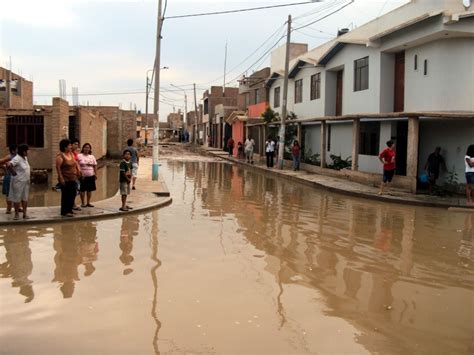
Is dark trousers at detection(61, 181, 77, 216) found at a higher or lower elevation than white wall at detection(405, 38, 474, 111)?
lower

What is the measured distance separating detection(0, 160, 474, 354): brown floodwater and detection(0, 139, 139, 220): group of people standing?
73cm

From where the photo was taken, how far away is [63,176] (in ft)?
34.8

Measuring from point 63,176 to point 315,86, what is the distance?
69.0 feet

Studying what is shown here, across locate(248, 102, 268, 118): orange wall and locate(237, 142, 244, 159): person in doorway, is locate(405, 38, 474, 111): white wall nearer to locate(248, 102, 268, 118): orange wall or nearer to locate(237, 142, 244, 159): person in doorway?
locate(237, 142, 244, 159): person in doorway

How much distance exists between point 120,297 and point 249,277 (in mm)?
1768

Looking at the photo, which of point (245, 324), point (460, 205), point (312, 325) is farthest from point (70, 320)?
point (460, 205)

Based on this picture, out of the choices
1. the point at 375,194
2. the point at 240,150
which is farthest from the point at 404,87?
the point at 240,150

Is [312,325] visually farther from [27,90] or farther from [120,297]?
[27,90]

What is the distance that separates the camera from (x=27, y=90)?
123ft

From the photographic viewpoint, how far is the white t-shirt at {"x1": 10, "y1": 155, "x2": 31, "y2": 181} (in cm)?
1001

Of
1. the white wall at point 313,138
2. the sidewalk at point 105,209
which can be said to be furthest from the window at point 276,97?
the sidewalk at point 105,209

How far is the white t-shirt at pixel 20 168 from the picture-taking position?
32.8 ft

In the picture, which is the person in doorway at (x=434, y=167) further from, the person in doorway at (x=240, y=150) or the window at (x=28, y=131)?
the person in doorway at (x=240, y=150)

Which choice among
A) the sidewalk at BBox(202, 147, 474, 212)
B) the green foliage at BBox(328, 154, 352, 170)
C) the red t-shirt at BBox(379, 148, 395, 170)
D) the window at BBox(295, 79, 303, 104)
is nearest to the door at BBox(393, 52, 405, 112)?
the green foliage at BBox(328, 154, 352, 170)
